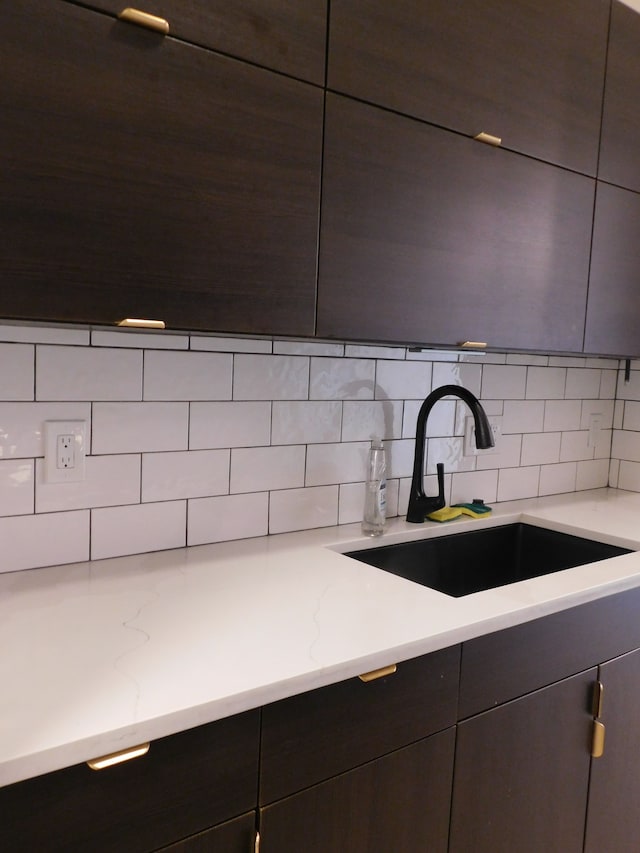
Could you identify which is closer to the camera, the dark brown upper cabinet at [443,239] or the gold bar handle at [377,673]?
the gold bar handle at [377,673]

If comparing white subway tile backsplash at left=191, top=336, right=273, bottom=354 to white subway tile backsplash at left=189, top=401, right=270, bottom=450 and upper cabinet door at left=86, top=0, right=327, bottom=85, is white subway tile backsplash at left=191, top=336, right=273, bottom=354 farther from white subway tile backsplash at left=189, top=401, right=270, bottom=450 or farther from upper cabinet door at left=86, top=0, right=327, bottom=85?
upper cabinet door at left=86, top=0, right=327, bottom=85

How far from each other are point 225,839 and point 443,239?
3.69ft

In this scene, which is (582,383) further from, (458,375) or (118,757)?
(118,757)

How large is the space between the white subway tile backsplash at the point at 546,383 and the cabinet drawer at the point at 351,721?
123cm

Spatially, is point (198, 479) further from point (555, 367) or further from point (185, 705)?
point (555, 367)

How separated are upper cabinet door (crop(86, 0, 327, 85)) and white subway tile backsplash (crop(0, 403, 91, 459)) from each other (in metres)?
0.67

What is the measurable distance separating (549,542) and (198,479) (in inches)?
40.4

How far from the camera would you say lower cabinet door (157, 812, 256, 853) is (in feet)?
2.92

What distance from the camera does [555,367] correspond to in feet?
7.43

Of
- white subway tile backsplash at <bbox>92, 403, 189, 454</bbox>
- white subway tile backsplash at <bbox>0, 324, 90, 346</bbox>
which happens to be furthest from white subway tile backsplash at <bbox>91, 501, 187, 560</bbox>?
white subway tile backsplash at <bbox>0, 324, 90, 346</bbox>

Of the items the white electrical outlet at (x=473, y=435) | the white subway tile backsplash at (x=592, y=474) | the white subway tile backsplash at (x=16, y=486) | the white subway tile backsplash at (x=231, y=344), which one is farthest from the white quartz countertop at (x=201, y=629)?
the white subway tile backsplash at (x=592, y=474)

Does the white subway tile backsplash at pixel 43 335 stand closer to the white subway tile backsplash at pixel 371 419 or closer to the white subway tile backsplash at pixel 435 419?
the white subway tile backsplash at pixel 371 419

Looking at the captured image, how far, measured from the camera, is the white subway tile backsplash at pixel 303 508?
163 centimetres

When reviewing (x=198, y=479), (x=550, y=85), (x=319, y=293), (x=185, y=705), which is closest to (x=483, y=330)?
(x=319, y=293)
